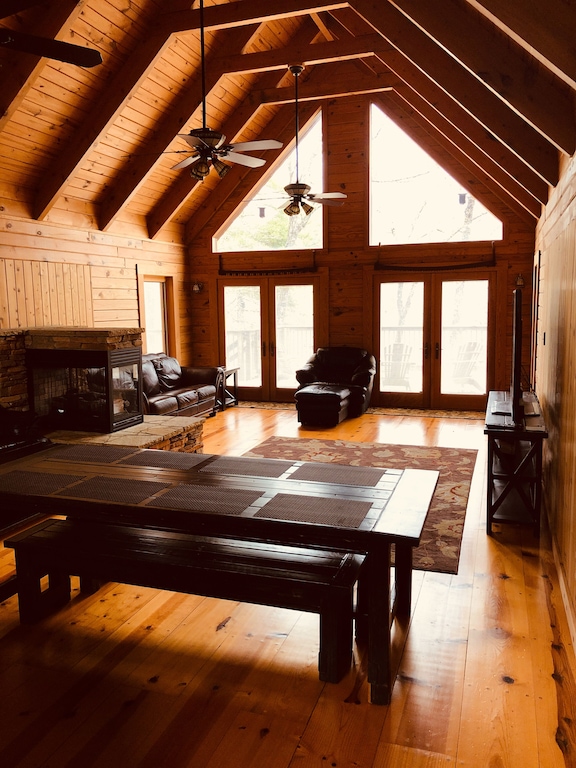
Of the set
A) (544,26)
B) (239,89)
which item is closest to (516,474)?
(544,26)

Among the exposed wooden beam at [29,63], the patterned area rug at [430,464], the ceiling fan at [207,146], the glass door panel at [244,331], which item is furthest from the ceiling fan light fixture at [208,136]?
the glass door panel at [244,331]

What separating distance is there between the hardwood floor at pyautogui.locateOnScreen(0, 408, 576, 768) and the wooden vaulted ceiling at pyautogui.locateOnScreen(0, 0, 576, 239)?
8.31 feet

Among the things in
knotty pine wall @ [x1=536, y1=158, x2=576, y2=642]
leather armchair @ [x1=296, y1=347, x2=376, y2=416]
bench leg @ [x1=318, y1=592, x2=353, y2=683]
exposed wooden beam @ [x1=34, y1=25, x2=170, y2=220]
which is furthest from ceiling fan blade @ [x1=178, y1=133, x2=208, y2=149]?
leather armchair @ [x1=296, y1=347, x2=376, y2=416]

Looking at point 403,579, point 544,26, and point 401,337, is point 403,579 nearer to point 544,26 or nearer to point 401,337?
point 544,26

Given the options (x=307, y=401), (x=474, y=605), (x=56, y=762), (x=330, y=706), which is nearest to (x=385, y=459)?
(x=307, y=401)

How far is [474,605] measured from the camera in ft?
10.3

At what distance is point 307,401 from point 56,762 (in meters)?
6.02

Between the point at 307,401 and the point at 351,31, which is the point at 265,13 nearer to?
the point at 351,31

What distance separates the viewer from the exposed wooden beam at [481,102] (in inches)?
167

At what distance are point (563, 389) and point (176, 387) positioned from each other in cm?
→ 595

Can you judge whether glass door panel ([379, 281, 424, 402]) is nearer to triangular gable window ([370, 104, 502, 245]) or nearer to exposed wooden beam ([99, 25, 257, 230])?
triangular gable window ([370, 104, 502, 245])

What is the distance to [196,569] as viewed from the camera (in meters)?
2.60

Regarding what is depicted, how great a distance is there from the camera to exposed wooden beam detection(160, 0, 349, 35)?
18.5 feet

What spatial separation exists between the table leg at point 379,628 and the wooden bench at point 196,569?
11 centimetres
